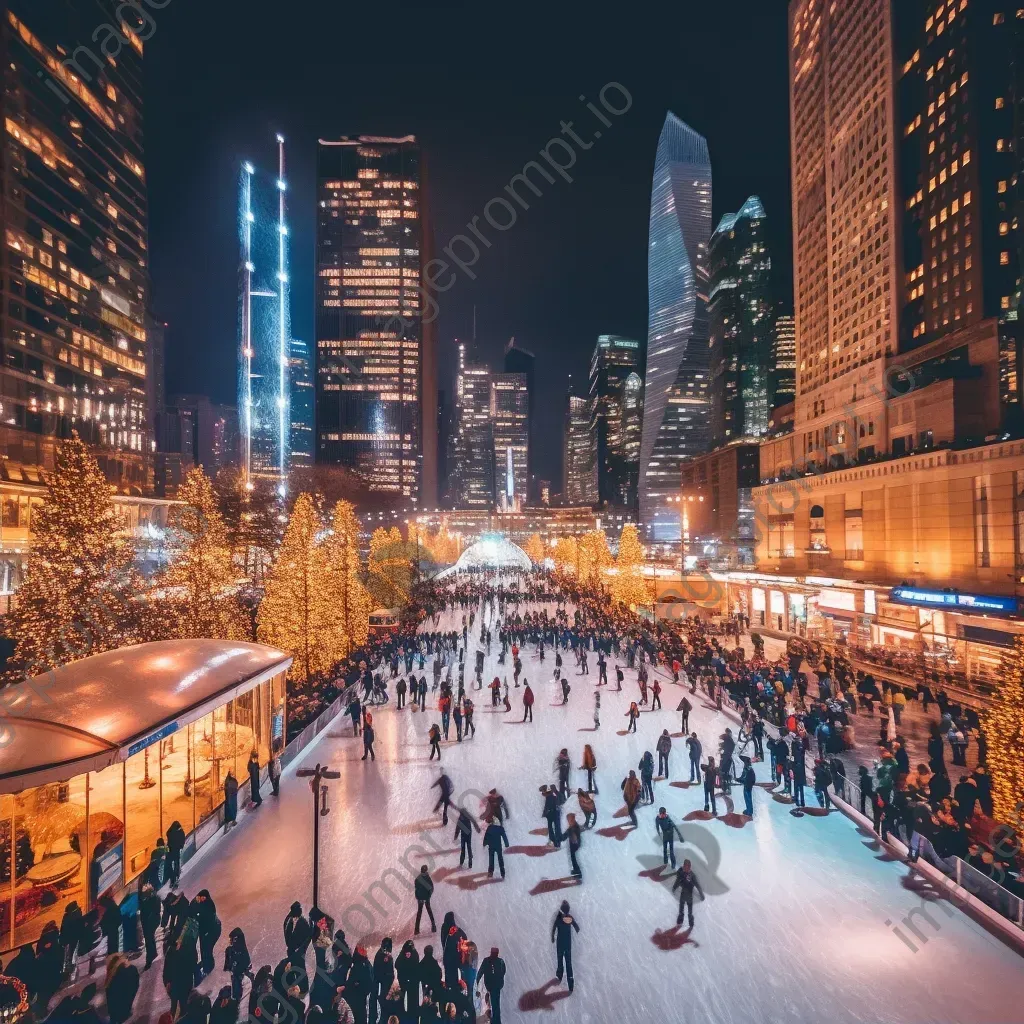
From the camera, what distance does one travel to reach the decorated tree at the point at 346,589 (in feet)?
80.2

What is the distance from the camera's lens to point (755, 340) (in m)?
136

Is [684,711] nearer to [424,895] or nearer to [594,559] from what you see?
[424,895]

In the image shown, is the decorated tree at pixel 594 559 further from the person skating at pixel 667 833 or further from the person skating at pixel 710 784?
the person skating at pixel 667 833

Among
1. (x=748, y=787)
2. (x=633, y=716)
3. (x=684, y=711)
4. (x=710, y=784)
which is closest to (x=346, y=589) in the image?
(x=633, y=716)

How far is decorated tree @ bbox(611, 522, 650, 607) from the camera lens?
37.4 m

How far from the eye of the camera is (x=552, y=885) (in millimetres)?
9109

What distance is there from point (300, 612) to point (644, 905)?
15.8m

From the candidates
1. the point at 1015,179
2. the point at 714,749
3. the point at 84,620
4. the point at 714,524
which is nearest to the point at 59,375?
the point at 84,620

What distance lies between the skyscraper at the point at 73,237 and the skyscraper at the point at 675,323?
433 feet

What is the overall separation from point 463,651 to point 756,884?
1955cm

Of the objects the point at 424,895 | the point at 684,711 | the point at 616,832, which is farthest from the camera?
the point at 684,711

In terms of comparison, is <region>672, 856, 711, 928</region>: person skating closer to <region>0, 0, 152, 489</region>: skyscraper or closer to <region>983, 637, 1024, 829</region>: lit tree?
<region>983, 637, 1024, 829</region>: lit tree

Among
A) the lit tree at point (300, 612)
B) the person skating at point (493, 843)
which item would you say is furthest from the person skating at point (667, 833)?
the lit tree at point (300, 612)

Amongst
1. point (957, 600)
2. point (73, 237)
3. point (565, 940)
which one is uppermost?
point (73, 237)
